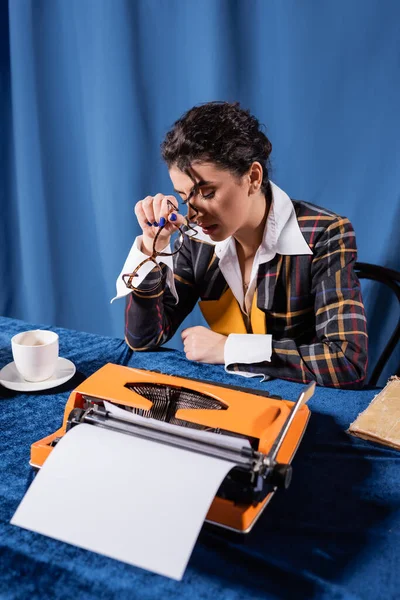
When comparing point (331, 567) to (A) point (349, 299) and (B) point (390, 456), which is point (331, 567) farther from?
(A) point (349, 299)

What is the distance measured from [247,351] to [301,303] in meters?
0.33

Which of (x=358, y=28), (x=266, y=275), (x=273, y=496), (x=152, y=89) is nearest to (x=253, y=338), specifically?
(x=266, y=275)

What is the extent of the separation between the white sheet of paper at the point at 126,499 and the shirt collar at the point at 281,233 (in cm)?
84

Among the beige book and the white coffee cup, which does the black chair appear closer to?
the beige book

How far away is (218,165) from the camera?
53.2 inches

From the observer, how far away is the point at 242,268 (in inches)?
65.3

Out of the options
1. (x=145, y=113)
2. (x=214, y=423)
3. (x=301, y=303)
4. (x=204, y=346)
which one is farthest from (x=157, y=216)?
(x=145, y=113)

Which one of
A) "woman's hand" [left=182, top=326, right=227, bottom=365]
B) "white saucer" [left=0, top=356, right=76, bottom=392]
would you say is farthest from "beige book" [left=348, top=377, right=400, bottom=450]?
"white saucer" [left=0, top=356, right=76, bottom=392]

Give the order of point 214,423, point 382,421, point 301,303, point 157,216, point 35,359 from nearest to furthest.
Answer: point 214,423
point 382,421
point 35,359
point 157,216
point 301,303

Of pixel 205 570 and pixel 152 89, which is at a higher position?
pixel 152 89

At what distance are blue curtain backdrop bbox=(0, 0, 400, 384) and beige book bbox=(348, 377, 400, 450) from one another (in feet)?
3.42

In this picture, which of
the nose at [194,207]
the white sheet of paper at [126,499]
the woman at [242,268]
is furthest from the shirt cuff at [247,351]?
the white sheet of paper at [126,499]

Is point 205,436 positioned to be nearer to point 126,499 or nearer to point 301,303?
point 126,499

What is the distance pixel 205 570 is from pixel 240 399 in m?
0.33
